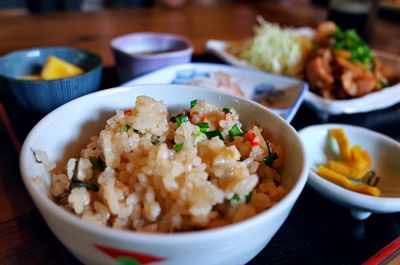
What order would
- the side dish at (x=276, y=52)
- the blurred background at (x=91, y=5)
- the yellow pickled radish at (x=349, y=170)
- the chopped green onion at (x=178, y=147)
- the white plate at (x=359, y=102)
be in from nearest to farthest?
the chopped green onion at (x=178, y=147) → the yellow pickled radish at (x=349, y=170) → the white plate at (x=359, y=102) → the side dish at (x=276, y=52) → the blurred background at (x=91, y=5)

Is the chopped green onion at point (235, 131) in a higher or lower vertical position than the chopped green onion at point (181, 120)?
lower

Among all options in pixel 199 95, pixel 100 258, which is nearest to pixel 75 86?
pixel 199 95

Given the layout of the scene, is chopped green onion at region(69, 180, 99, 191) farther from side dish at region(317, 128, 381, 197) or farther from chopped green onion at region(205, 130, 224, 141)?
side dish at region(317, 128, 381, 197)

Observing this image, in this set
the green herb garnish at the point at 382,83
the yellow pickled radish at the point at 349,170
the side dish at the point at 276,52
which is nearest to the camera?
the yellow pickled radish at the point at 349,170

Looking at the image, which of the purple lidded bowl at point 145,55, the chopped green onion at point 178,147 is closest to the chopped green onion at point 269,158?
the chopped green onion at point 178,147

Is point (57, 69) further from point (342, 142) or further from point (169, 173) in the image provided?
point (342, 142)

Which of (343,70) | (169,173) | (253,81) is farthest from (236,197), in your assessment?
(343,70)

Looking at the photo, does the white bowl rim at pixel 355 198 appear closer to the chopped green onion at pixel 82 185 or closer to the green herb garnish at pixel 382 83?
the chopped green onion at pixel 82 185
